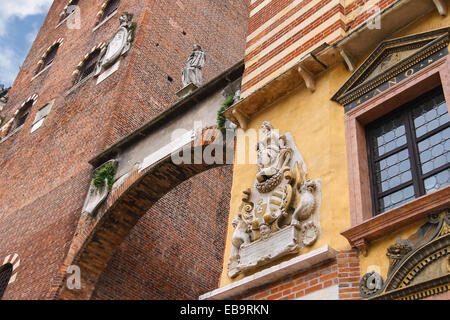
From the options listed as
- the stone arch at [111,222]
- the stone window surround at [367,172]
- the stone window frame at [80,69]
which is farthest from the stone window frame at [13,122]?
the stone window surround at [367,172]

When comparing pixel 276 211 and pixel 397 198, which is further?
pixel 276 211

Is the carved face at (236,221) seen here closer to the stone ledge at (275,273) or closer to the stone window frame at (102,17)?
the stone ledge at (275,273)

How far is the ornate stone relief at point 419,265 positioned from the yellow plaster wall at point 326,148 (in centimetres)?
11

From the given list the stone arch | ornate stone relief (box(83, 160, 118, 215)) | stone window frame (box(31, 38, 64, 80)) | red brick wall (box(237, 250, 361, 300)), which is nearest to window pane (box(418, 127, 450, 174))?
red brick wall (box(237, 250, 361, 300))

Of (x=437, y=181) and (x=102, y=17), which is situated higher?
(x=102, y=17)

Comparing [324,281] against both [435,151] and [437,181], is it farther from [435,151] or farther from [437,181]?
[435,151]

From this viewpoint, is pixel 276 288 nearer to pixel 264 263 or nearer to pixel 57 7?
pixel 264 263

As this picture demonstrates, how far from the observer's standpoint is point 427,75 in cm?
617

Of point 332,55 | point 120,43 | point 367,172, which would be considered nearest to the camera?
point 367,172

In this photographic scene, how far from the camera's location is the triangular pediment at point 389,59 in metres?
A: 6.30

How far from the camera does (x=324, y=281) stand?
579 cm

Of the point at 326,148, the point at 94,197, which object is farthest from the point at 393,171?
the point at 94,197

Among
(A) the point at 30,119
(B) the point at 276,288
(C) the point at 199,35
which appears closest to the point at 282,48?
(B) the point at 276,288

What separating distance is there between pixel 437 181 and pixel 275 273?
202 centimetres
